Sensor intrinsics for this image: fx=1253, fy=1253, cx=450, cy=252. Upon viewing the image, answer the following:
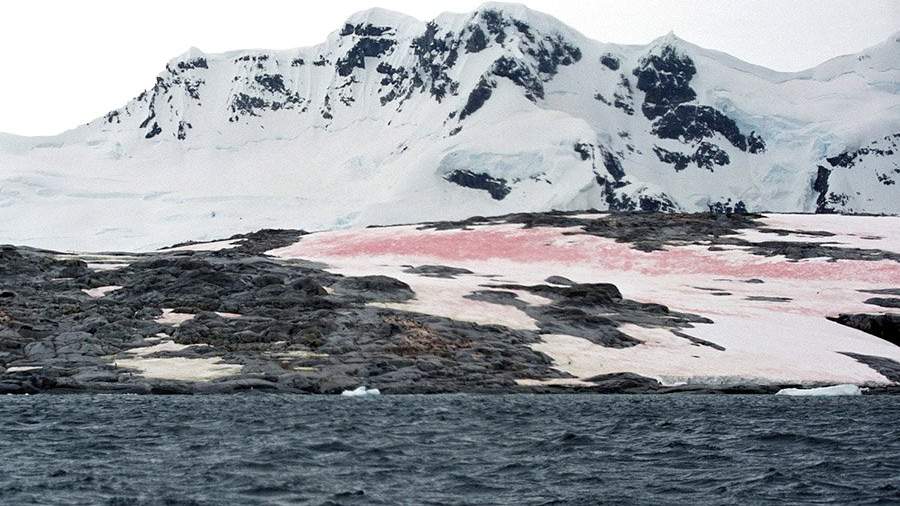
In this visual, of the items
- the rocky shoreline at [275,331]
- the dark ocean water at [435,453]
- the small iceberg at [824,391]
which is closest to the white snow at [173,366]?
the rocky shoreline at [275,331]

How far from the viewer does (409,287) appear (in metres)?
86.8

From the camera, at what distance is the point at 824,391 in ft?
216

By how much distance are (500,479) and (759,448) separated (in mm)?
10654

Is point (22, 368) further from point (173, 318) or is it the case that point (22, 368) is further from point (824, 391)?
point (824, 391)

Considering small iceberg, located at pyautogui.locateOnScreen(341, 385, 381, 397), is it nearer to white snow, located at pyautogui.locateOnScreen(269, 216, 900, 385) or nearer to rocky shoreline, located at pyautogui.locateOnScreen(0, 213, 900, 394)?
rocky shoreline, located at pyautogui.locateOnScreen(0, 213, 900, 394)

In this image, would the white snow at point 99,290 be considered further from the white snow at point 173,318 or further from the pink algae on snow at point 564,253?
the pink algae on snow at point 564,253

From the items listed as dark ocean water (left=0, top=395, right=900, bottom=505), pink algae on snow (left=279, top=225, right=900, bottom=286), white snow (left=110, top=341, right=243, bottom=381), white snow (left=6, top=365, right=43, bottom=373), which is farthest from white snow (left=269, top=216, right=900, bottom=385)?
white snow (left=6, top=365, right=43, bottom=373)

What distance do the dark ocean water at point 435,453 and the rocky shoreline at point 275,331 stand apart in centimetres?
782

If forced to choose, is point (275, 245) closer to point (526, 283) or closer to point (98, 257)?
point (98, 257)

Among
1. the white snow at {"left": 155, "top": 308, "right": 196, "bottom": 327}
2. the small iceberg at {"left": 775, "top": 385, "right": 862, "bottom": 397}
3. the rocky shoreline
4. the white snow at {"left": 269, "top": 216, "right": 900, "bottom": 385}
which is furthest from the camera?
the white snow at {"left": 155, "top": 308, "right": 196, "bottom": 327}

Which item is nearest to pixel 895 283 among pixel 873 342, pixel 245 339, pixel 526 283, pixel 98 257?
pixel 873 342

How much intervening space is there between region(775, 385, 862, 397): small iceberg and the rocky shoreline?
1.72 metres

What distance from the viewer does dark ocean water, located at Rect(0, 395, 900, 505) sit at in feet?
98.4

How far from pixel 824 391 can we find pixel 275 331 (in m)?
30.5
